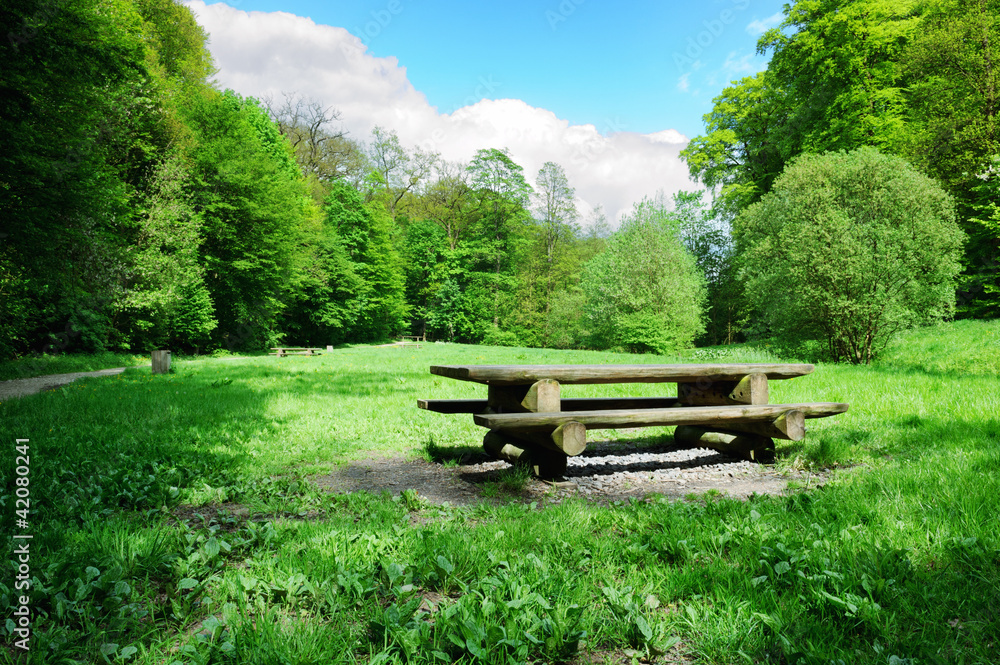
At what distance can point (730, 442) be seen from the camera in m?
5.49

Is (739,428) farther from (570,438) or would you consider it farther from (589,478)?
(570,438)

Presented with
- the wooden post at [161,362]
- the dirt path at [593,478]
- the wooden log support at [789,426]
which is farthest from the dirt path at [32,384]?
the wooden log support at [789,426]

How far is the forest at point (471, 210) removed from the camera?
10.6 meters

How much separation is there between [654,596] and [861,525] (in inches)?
58.0

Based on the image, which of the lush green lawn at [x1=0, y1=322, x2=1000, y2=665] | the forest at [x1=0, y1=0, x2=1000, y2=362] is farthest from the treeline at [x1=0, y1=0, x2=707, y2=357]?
the lush green lawn at [x1=0, y1=322, x2=1000, y2=665]

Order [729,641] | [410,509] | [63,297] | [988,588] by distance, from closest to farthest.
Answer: [729,641] → [988,588] → [410,509] → [63,297]

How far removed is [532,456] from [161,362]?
12.0 metres

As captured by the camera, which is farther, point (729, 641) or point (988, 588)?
point (988, 588)

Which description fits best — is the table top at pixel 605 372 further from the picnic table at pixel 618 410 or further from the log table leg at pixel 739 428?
the log table leg at pixel 739 428

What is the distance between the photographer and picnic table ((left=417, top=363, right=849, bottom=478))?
164 inches

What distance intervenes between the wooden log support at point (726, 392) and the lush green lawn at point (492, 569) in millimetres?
1016

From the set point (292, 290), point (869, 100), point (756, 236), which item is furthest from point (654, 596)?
point (292, 290)

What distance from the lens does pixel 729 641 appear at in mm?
1883

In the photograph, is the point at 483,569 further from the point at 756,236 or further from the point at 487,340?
the point at 487,340
